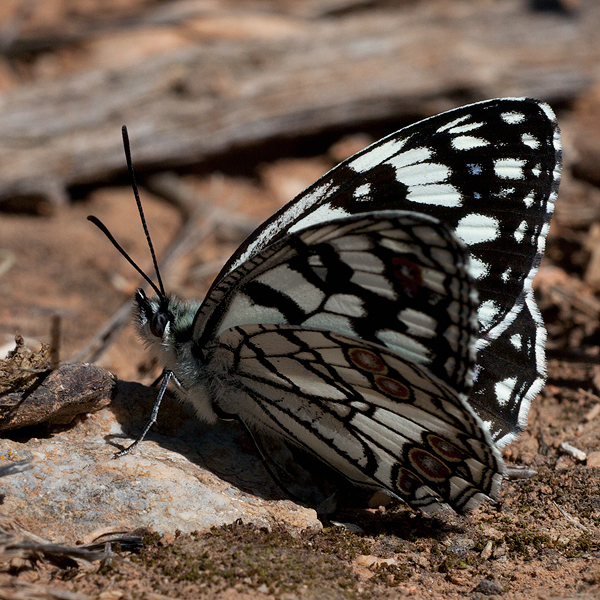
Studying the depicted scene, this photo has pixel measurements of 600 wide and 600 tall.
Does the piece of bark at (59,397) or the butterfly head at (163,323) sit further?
the butterfly head at (163,323)

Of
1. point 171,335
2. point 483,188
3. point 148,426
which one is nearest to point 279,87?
point 483,188

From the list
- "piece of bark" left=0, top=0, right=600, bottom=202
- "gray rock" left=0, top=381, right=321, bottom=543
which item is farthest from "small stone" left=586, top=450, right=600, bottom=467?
"piece of bark" left=0, top=0, right=600, bottom=202

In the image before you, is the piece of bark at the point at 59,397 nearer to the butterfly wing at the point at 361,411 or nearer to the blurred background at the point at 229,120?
→ the butterfly wing at the point at 361,411

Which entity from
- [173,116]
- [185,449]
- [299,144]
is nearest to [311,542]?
[185,449]

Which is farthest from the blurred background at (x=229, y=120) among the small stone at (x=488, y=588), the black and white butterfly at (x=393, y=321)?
the small stone at (x=488, y=588)

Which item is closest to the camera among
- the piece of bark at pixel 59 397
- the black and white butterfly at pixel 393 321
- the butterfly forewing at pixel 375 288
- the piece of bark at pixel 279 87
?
the butterfly forewing at pixel 375 288

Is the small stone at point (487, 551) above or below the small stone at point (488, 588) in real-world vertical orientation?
below

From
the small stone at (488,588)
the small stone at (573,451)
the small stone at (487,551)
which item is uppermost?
the small stone at (488,588)

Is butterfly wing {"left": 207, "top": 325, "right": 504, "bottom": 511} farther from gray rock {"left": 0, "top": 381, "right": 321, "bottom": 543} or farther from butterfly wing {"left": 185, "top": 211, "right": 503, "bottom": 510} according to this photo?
gray rock {"left": 0, "top": 381, "right": 321, "bottom": 543}

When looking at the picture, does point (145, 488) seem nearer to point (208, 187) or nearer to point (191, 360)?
point (191, 360)
